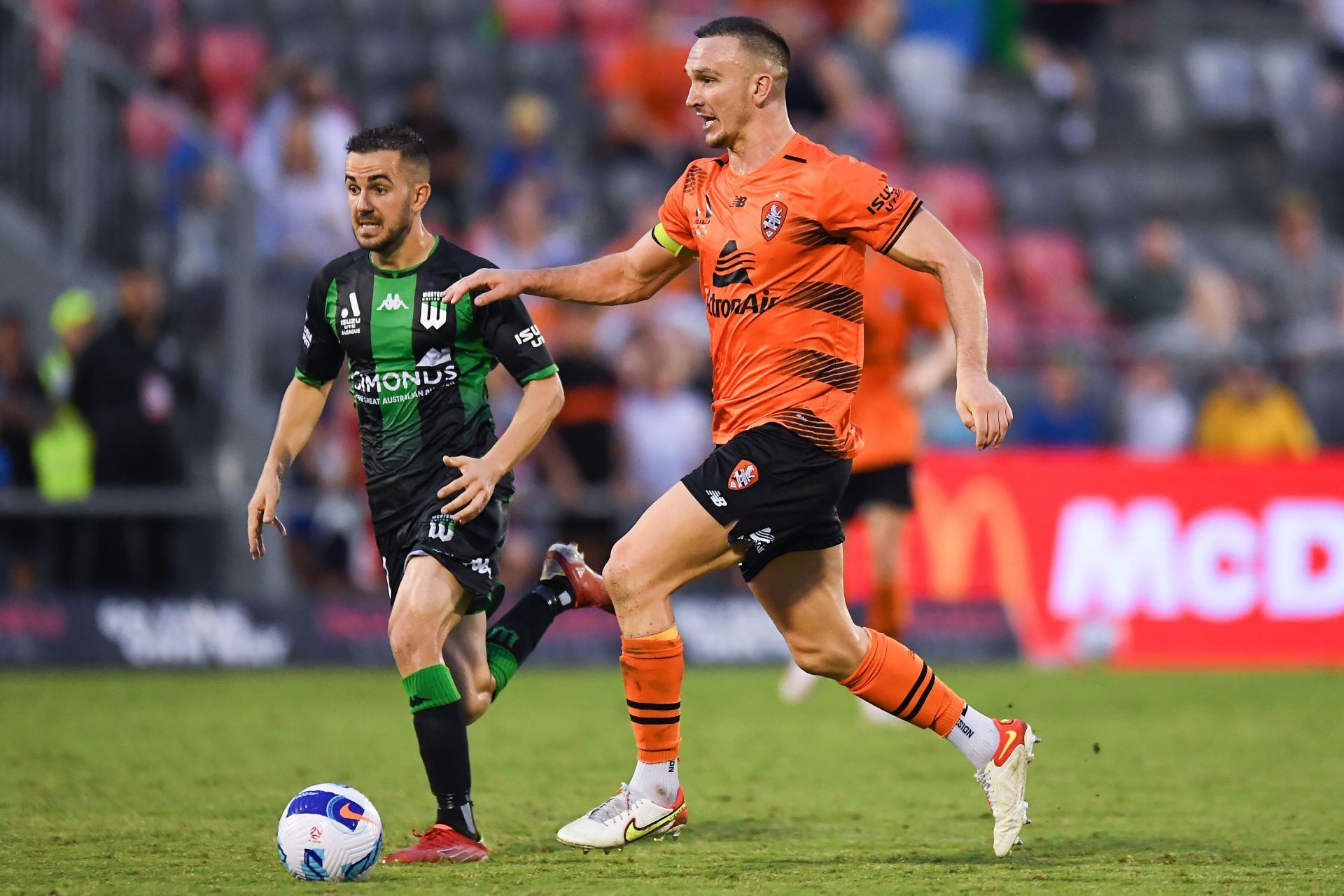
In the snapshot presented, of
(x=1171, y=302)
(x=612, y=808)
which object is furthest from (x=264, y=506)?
(x=1171, y=302)

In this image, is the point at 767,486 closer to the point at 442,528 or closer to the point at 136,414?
the point at 442,528

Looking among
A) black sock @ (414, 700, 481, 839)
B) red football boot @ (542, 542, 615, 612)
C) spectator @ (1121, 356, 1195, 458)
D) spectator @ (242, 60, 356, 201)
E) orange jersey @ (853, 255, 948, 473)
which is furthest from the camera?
spectator @ (1121, 356, 1195, 458)

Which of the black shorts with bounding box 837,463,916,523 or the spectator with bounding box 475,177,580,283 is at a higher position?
the spectator with bounding box 475,177,580,283

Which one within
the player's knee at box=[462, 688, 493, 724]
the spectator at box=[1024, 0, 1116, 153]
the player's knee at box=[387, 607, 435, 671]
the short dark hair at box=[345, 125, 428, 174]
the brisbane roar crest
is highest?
the spectator at box=[1024, 0, 1116, 153]

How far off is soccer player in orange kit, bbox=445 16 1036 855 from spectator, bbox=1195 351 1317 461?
974 centimetres

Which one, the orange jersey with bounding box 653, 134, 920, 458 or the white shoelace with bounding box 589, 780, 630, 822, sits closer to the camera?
the orange jersey with bounding box 653, 134, 920, 458

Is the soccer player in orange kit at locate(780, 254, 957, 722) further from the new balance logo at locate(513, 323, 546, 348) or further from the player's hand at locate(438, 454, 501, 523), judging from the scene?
the player's hand at locate(438, 454, 501, 523)

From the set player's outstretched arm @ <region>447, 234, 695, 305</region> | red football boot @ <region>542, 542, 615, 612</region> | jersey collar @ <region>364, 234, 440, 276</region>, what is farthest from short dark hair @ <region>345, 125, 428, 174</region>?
red football boot @ <region>542, 542, 615, 612</region>

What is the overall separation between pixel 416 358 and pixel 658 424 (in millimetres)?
8012

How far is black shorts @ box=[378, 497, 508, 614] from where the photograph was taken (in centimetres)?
609

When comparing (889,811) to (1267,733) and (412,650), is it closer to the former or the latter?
(412,650)

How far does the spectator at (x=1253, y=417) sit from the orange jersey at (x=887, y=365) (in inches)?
241

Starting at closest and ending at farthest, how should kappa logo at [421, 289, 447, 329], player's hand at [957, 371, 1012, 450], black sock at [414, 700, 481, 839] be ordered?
player's hand at [957, 371, 1012, 450], black sock at [414, 700, 481, 839], kappa logo at [421, 289, 447, 329]

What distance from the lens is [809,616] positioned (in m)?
6.06
